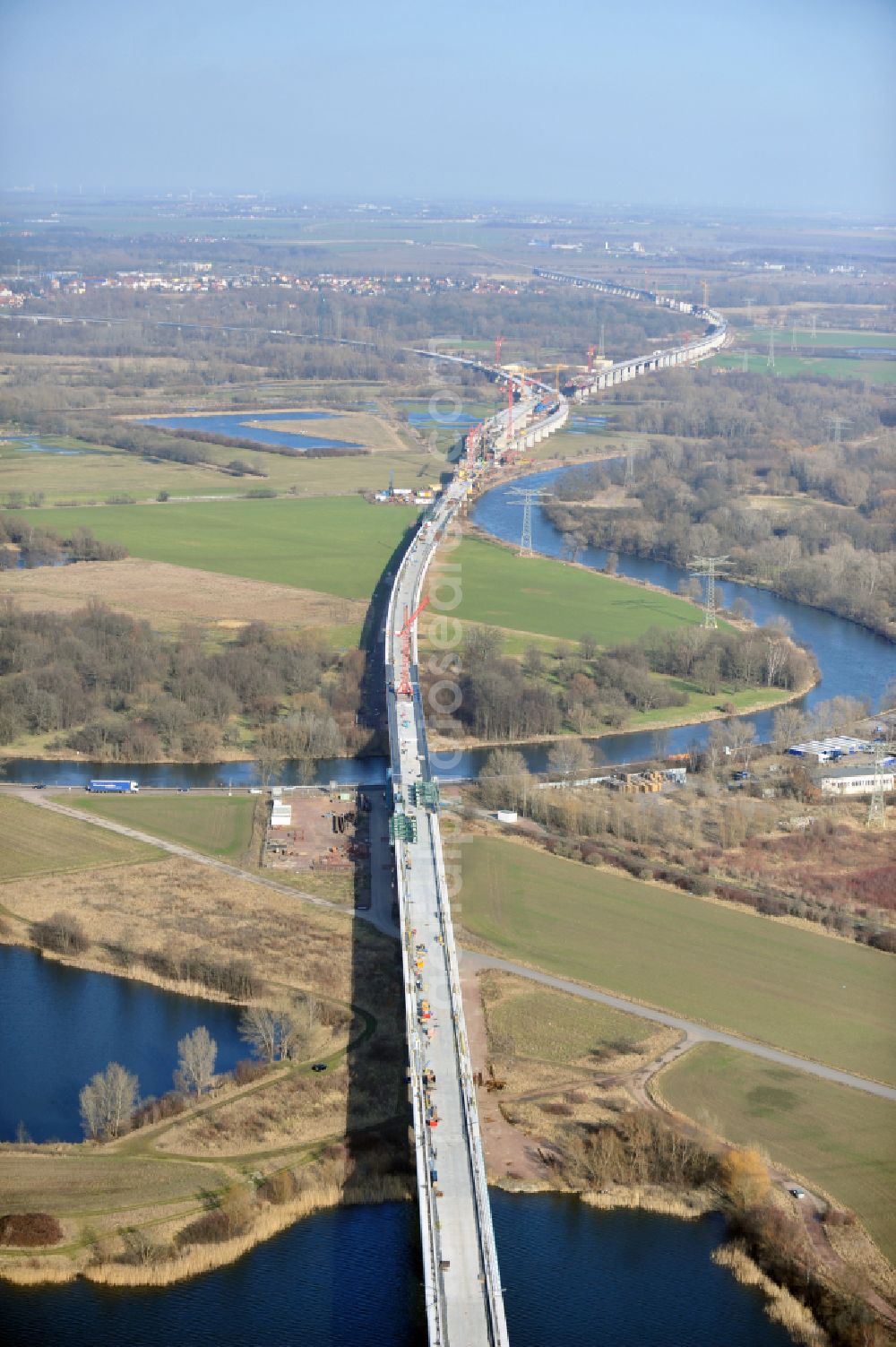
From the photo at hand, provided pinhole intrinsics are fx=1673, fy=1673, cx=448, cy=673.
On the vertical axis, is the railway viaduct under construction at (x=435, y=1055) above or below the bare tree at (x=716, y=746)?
above

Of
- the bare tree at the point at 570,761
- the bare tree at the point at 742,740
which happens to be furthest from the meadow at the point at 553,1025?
the bare tree at the point at 742,740

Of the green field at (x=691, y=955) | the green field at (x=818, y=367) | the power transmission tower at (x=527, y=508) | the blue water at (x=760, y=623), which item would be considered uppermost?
the green field at (x=818, y=367)

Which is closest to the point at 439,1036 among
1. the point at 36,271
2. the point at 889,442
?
the point at 889,442

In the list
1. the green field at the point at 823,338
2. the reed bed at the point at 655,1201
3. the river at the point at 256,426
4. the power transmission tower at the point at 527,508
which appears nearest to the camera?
the reed bed at the point at 655,1201

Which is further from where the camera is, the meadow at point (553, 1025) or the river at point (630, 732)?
the river at point (630, 732)

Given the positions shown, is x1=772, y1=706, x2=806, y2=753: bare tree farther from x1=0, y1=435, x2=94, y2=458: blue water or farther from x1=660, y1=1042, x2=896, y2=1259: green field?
x1=0, y1=435, x2=94, y2=458: blue water

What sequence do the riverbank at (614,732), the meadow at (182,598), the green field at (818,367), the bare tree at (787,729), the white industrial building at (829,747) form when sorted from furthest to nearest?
the green field at (818,367)
the meadow at (182,598)
the riverbank at (614,732)
the bare tree at (787,729)
the white industrial building at (829,747)

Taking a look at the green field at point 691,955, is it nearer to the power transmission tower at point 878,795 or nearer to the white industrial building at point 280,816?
the white industrial building at point 280,816

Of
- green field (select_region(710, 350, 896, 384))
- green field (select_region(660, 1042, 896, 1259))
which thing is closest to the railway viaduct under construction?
green field (select_region(660, 1042, 896, 1259))
